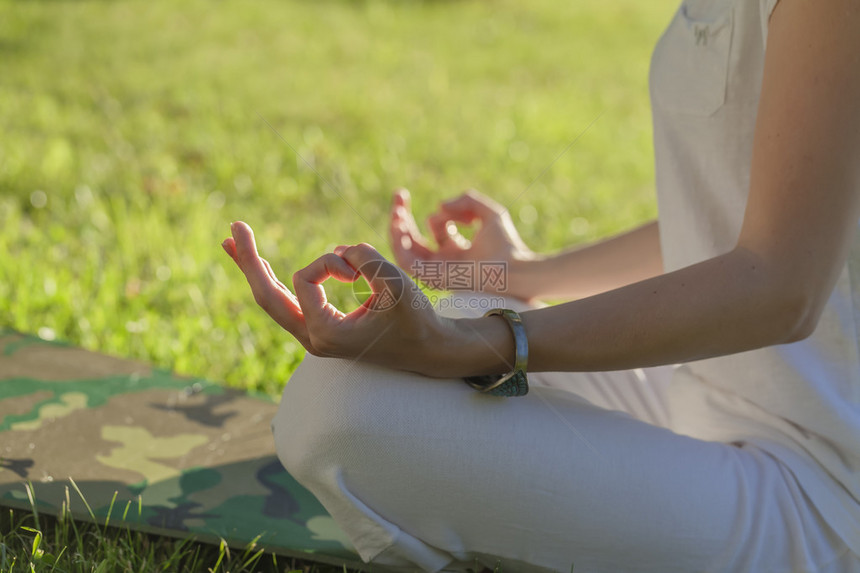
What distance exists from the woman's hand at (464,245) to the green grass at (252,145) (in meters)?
0.55

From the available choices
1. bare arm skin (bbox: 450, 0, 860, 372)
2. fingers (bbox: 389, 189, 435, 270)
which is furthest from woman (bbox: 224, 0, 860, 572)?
fingers (bbox: 389, 189, 435, 270)

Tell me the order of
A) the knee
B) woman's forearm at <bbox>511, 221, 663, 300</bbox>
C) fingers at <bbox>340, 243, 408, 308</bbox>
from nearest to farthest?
fingers at <bbox>340, 243, 408, 308</bbox> → the knee → woman's forearm at <bbox>511, 221, 663, 300</bbox>

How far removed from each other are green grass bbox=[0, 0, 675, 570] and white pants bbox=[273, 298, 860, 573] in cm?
38

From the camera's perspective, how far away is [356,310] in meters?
0.92

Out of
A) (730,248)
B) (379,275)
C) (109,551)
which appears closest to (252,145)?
(109,551)

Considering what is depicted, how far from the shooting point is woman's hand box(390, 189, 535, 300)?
152 centimetres

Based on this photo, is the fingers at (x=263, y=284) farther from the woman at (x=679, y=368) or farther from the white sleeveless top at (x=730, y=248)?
the white sleeveless top at (x=730, y=248)

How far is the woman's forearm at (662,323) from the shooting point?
94cm

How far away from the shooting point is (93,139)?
326cm

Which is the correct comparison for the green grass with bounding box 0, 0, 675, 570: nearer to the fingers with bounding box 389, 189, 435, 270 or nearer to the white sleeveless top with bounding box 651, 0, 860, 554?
the fingers with bounding box 389, 189, 435, 270

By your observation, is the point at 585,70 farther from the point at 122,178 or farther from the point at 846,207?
the point at 846,207

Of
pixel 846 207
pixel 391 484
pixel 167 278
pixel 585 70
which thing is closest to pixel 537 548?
pixel 391 484

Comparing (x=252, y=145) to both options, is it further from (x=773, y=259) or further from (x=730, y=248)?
(x=773, y=259)

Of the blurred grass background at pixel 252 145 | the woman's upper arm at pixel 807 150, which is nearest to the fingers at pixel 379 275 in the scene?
the woman's upper arm at pixel 807 150
